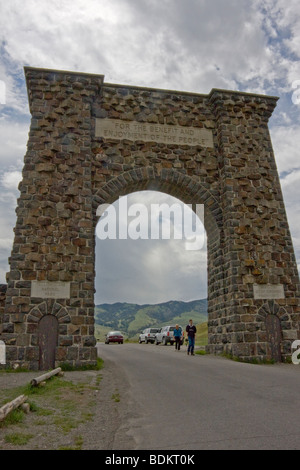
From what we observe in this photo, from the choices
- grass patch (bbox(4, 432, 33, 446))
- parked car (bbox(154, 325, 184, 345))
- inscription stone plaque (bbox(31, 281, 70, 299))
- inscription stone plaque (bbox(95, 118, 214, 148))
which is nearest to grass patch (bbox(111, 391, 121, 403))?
grass patch (bbox(4, 432, 33, 446))

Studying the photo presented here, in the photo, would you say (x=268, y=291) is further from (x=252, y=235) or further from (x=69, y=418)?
(x=69, y=418)

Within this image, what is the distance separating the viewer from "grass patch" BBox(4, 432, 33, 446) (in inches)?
174

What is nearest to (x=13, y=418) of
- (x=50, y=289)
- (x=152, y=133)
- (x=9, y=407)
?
(x=9, y=407)

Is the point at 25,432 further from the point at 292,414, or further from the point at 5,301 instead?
the point at 5,301

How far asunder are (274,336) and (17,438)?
1136 centimetres

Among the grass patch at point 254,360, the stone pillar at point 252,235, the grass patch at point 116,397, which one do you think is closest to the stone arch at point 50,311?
the grass patch at point 116,397

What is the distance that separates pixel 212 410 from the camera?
20.1 feet

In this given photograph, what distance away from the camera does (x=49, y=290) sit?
1280cm

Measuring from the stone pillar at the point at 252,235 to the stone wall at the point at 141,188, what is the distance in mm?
41

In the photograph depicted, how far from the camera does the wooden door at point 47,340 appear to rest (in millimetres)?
12164

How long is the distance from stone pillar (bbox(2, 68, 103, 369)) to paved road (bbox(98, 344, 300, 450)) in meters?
3.25

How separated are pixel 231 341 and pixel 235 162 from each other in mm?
7004

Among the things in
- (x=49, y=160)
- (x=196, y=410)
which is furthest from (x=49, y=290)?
(x=196, y=410)

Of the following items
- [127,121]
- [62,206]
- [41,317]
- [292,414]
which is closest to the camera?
[292,414]
